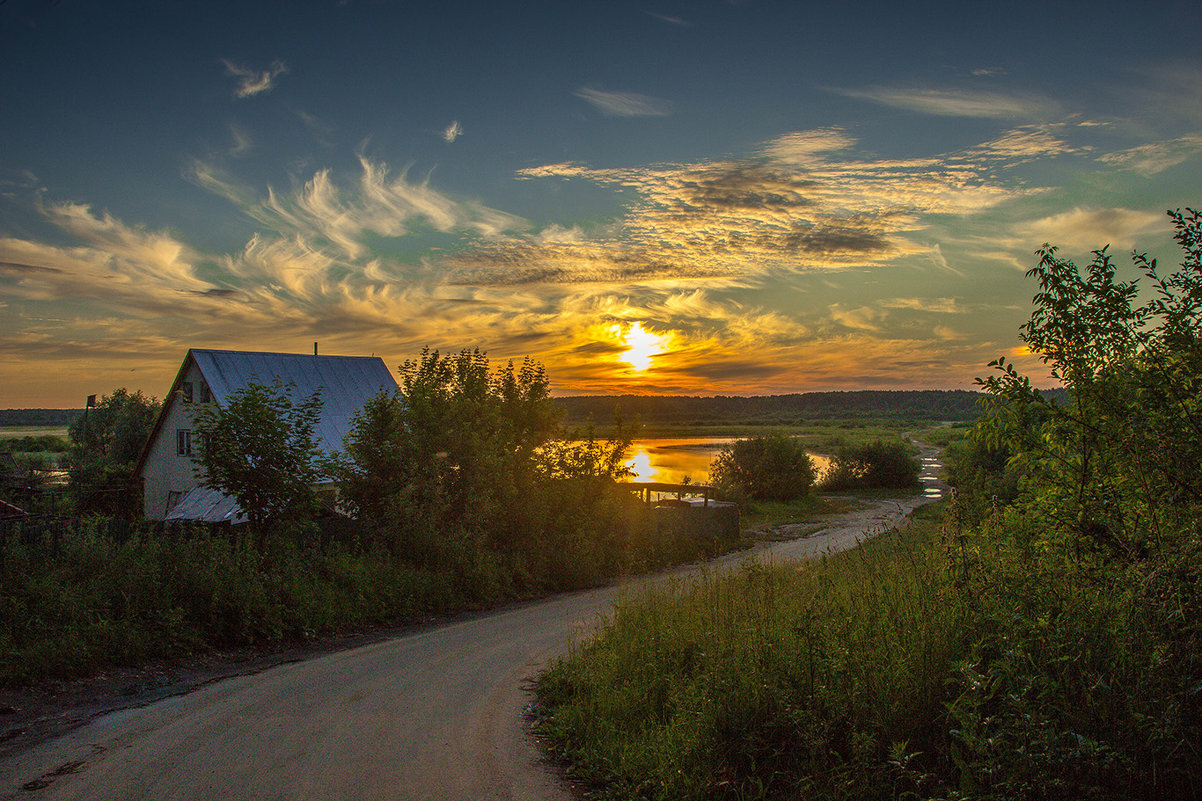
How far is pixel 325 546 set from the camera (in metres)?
15.1

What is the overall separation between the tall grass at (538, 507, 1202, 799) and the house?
21.6m

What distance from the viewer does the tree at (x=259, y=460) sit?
528 inches

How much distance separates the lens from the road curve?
219 inches

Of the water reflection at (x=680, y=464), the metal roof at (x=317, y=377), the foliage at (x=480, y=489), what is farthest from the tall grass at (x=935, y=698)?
the water reflection at (x=680, y=464)

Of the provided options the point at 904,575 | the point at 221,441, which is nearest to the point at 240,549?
the point at 221,441

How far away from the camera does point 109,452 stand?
36312mm

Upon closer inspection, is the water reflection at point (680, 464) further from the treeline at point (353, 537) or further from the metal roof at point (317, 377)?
the treeline at point (353, 537)

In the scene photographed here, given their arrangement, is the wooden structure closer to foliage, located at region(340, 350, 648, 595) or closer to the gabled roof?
foliage, located at region(340, 350, 648, 595)

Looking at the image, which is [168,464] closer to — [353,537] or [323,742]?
[353,537]

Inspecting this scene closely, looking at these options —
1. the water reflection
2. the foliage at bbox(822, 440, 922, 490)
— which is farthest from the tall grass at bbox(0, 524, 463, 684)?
the foliage at bbox(822, 440, 922, 490)

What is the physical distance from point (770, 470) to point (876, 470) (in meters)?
9.26

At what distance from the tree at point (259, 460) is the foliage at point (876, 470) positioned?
36.8 meters

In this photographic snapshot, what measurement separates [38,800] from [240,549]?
7.65 metres

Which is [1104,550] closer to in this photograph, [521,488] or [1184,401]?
[1184,401]
